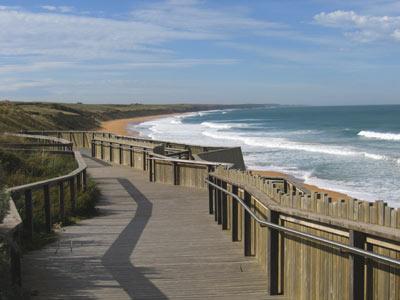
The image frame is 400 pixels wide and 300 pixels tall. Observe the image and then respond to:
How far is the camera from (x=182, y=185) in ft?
57.3

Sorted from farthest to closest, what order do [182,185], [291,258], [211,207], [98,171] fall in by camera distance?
1. [98,171]
2. [182,185]
3. [211,207]
4. [291,258]

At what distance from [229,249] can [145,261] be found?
4.75 feet

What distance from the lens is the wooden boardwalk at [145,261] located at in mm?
6898

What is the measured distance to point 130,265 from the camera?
8.07 m

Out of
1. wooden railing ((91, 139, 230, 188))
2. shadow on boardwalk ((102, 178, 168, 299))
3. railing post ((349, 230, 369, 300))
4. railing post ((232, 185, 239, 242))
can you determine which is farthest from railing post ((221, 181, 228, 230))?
railing post ((349, 230, 369, 300))

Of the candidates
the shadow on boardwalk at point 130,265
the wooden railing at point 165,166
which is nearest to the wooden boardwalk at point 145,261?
the shadow on boardwalk at point 130,265

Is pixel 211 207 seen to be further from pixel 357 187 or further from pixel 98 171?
pixel 357 187

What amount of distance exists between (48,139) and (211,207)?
693 inches

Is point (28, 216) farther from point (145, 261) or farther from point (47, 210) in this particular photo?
point (145, 261)

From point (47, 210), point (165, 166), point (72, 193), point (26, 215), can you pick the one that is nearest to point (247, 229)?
point (26, 215)

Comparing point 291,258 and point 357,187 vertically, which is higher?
point 291,258

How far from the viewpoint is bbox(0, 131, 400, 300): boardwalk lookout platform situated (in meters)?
4.91

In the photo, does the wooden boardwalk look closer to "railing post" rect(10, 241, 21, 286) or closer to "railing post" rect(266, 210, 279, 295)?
"railing post" rect(266, 210, 279, 295)

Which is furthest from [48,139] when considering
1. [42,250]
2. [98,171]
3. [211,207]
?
[42,250]
